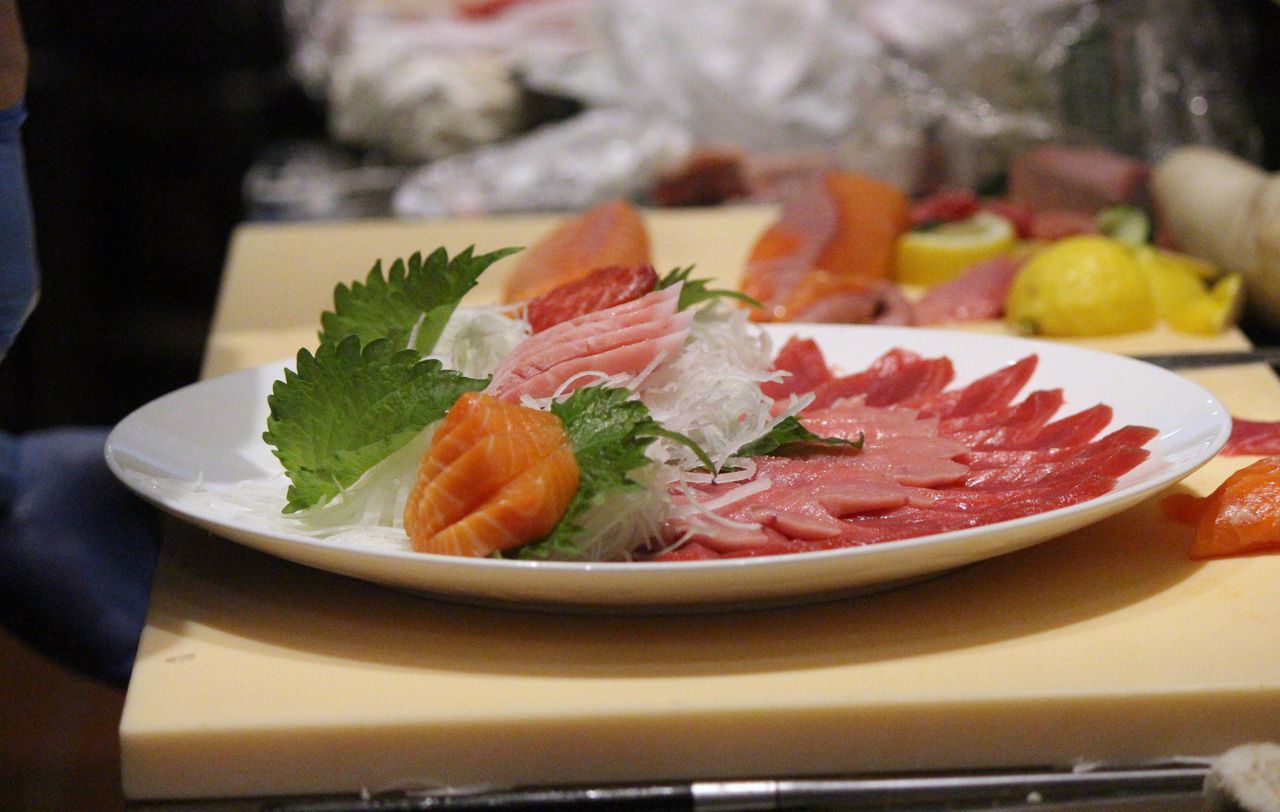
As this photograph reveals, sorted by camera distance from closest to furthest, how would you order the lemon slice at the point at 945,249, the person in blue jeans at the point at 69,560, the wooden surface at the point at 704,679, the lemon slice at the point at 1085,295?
the wooden surface at the point at 704,679
the person in blue jeans at the point at 69,560
the lemon slice at the point at 1085,295
the lemon slice at the point at 945,249

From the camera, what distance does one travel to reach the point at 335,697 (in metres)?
1.00

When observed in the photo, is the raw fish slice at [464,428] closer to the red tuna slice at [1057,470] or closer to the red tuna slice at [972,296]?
the red tuna slice at [1057,470]

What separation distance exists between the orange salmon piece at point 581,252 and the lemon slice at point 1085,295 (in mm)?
591

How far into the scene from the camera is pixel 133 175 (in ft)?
12.9

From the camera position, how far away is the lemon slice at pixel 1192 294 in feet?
6.38

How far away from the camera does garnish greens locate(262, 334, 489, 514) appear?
3.75 feet

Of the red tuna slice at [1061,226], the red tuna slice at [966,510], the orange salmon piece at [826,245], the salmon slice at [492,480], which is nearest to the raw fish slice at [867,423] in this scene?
the red tuna slice at [966,510]

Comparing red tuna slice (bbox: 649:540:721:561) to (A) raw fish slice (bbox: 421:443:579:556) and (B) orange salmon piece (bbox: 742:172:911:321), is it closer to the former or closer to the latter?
(A) raw fish slice (bbox: 421:443:579:556)

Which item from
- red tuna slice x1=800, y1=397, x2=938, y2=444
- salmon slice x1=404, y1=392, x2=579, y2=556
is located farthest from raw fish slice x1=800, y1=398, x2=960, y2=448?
salmon slice x1=404, y1=392, x2=579, y2=556

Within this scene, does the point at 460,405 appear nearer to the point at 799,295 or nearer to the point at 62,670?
the point at 799,295

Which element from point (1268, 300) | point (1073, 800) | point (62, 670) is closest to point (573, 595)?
point (1073, 800)

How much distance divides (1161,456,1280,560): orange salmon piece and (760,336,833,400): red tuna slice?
1.45 feet

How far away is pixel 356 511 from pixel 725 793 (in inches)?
16.6

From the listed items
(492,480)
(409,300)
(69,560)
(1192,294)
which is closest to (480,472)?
(492,480)
